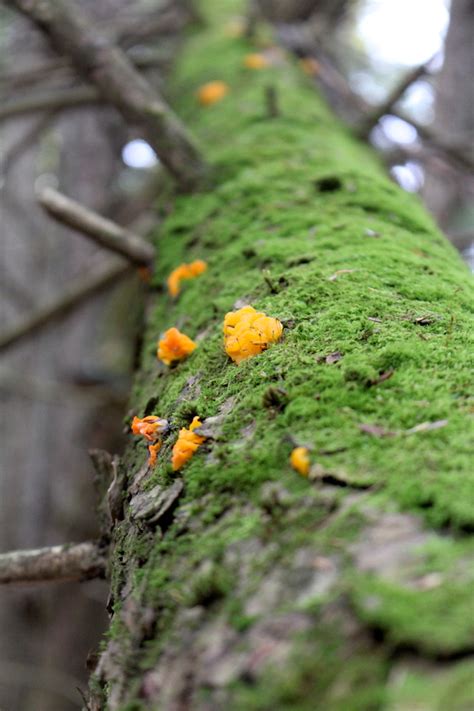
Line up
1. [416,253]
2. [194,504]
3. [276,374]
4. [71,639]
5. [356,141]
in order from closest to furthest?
1. [194,504]
2. [276,374]
3. [416,253]
4. [356,141]
5. [71,639]

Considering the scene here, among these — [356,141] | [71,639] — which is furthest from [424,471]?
[71,639]

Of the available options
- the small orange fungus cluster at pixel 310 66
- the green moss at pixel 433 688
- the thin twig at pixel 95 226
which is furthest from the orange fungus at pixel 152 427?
the small orange fungus cluster at pixel 310 66

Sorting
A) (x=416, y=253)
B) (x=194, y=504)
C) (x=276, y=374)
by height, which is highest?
(x=416, y=253)

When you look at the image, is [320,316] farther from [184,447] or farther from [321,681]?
[321,681]

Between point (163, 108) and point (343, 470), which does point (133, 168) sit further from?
point (343, 470)

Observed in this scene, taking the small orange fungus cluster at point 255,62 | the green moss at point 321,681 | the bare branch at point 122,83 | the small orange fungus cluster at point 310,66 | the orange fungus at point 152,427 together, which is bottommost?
the orange fungus at point 152,427

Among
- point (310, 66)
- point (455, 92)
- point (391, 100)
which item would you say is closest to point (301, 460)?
point (391, 100)

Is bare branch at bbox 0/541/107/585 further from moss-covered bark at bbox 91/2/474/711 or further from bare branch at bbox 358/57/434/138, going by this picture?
bare branch at bbox 358/57/434/138

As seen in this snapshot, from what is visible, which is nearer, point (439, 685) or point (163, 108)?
point (439, 685)

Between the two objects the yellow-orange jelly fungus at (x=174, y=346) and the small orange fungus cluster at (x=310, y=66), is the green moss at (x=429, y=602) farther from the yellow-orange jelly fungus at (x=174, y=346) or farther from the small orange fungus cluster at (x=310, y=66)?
the small orange fungus cluster at (x=310, y=66)
